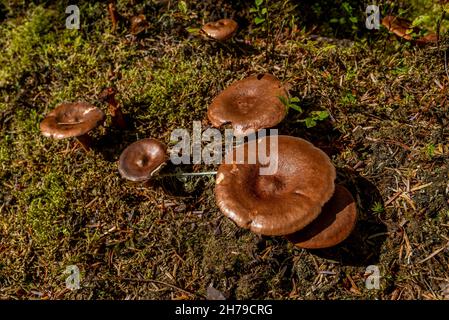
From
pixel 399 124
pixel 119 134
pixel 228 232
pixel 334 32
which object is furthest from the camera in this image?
pixel 334 32

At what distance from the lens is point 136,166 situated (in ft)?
13.2

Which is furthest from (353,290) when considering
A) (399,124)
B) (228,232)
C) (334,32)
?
(334,32)

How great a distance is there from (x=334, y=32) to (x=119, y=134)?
3013mm

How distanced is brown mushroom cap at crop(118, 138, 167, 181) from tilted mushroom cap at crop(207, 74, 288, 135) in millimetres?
627

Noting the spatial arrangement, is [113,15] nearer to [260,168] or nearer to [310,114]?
[310,114]

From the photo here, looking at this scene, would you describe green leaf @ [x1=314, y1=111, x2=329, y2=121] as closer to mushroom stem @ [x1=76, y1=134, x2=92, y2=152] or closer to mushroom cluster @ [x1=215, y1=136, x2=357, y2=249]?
mushroom cluster @ [x1=215, y1=136, x2=357, y2=249]

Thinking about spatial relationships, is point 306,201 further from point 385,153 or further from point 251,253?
point 385,153

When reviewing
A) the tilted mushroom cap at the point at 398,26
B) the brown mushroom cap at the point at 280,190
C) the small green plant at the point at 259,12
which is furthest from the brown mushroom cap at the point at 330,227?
the tilted mushroom cap at the point at 398,26

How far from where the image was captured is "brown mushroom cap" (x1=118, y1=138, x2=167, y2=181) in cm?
391

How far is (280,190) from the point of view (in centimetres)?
360

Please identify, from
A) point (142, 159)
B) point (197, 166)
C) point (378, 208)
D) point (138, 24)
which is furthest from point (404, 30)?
point (142, 159)

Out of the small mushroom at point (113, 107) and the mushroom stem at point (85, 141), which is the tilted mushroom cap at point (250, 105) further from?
the mushroom stem at point (85, 141)

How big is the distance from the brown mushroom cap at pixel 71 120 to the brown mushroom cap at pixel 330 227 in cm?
220
